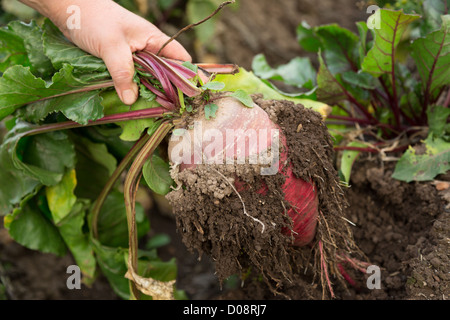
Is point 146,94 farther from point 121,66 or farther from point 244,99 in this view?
point 244,99

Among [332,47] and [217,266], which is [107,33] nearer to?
[217,266]

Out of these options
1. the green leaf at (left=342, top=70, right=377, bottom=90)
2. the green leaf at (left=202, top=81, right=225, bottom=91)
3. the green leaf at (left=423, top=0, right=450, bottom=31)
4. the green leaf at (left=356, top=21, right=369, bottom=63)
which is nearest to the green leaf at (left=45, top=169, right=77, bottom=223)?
the green leaf at (left=202, top=81, right=225, bottom=91)

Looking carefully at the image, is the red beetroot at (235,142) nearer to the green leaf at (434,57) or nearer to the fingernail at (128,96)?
the fingernail at (128,96)

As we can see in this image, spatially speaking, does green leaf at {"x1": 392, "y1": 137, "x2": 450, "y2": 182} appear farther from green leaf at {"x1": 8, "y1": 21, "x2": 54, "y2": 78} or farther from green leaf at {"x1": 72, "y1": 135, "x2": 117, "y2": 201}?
green leaf at {"x1": 8, "y1": 21, "x2": 54, "y2": 78}

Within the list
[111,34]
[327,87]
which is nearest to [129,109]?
[111,34]
